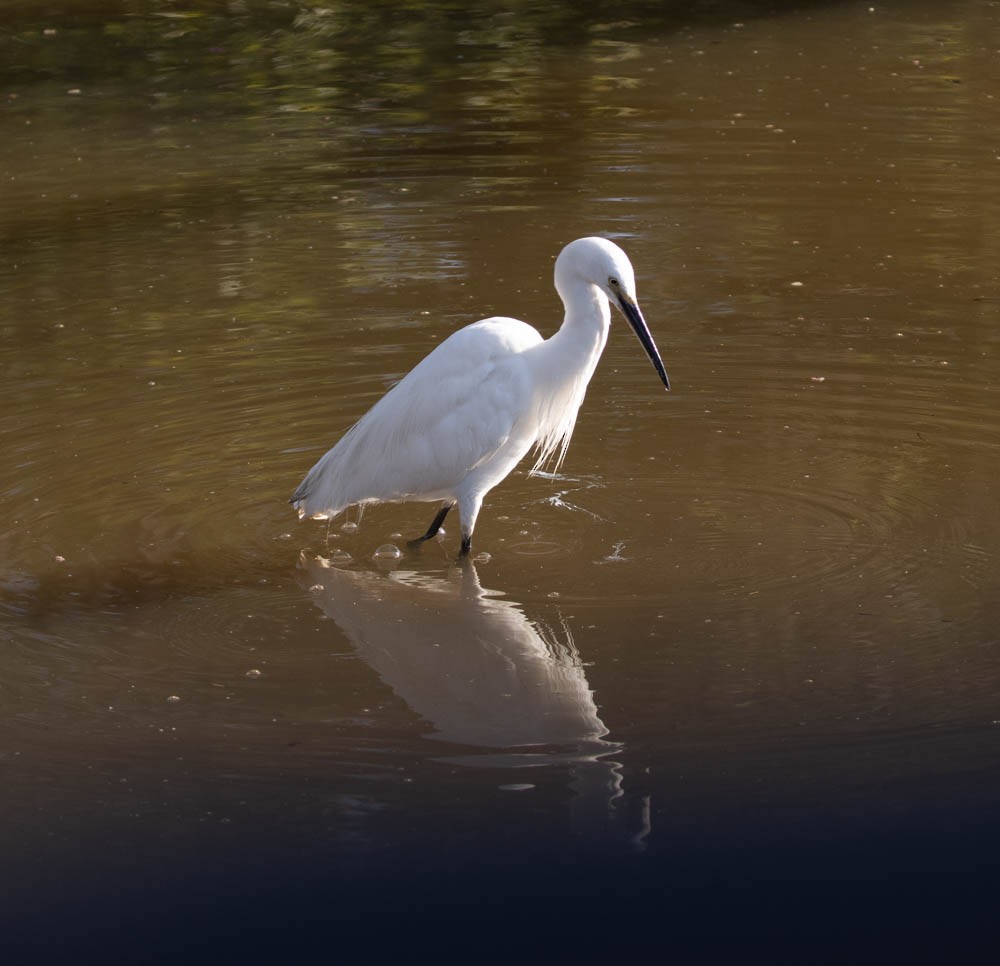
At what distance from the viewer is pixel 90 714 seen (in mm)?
4070

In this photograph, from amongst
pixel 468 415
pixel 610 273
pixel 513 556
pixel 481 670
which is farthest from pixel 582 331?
pixel 481 670

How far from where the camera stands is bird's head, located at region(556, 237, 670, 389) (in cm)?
475

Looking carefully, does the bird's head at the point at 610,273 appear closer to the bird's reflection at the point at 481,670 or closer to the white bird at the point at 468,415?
the white bird at the point at 468,415

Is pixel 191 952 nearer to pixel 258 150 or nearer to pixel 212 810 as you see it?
pixel 212 810

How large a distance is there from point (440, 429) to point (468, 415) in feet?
0.35

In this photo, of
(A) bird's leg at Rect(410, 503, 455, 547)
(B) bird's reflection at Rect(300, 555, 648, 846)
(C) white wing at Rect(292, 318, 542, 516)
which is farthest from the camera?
(A) bird's leg at Rect(410, 503, 455, 547)

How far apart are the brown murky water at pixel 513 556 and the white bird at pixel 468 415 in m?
0.24

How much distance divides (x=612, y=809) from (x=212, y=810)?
36.6 inches

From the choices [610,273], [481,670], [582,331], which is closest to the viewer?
[481,670]

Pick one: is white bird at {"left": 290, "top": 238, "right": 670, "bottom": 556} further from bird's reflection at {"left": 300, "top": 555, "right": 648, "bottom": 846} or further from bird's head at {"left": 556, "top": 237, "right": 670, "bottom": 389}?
bird's reflection at {"left": 300, "top": 555, "right": 648, "bottom": 846}

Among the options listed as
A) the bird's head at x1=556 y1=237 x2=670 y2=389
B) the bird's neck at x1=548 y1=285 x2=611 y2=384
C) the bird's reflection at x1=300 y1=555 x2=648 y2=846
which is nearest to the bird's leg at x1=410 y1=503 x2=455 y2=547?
A: the bird's reflection at x1=300 y1=555 x2=648 y2=846

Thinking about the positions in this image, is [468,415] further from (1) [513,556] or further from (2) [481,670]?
(2) [481,670]

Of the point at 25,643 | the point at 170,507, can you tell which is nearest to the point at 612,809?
the point at 25,643

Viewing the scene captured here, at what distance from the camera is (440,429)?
507 centimetres
